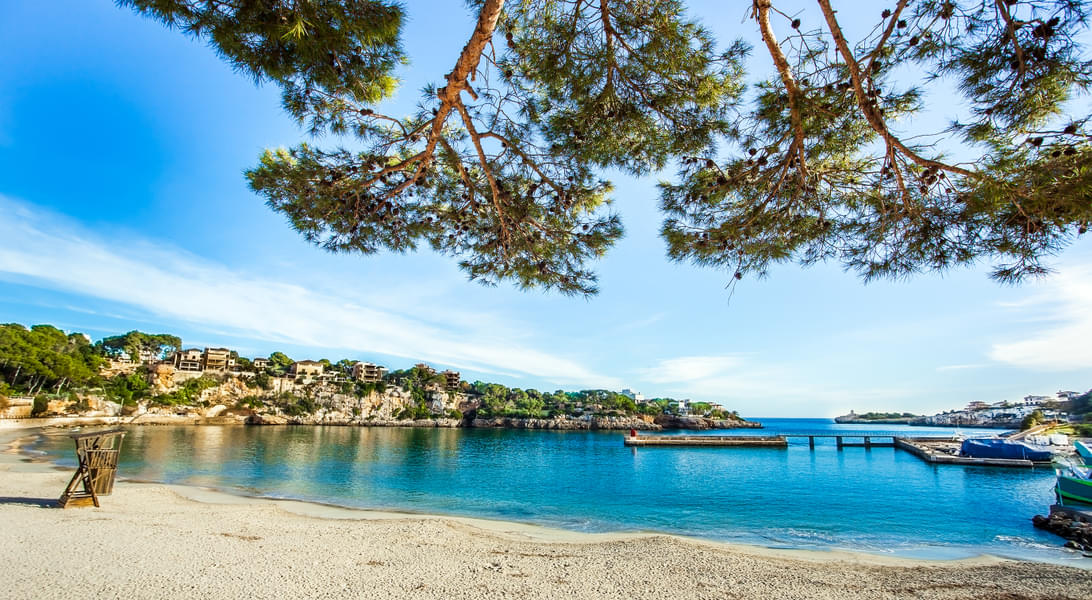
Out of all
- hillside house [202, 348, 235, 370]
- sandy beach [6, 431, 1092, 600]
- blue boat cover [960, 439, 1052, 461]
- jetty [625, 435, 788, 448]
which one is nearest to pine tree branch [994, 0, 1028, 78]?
sandy beach [6, 431, 1092, 600]

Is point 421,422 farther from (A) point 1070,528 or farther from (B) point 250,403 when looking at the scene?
(A) point 1070,528

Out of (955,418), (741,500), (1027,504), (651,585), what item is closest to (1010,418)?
(955,418)

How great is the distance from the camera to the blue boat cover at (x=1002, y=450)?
23953mm

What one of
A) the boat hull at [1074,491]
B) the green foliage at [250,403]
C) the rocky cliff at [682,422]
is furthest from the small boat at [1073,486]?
the green foliage at [250,403]

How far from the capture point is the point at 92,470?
297 inches

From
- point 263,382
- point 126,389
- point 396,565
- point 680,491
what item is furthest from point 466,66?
point 263,382

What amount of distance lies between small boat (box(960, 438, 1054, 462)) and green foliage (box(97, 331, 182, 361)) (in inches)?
3952

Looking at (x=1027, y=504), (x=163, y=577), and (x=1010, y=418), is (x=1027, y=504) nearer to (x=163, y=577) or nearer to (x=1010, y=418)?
(x=163, y=577)

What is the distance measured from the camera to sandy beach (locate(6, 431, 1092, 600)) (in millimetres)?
4254

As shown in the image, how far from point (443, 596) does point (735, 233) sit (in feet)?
14.9

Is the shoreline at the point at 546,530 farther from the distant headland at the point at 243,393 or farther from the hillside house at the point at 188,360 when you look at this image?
the hillside house at the point at 188,360

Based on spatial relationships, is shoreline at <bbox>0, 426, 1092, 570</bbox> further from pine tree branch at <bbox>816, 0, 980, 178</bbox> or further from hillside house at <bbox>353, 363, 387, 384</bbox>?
hillside house at <bbox>353, 363, 387, 384</bbox>

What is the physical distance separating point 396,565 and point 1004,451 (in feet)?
111

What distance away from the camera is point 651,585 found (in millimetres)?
5062
